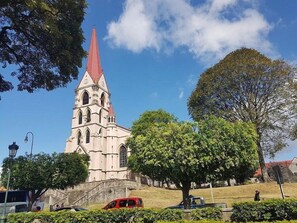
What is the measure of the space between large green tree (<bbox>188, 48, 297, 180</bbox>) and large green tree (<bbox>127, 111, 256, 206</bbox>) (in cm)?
1240

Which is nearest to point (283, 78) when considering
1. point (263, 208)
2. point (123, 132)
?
point (263, 208)

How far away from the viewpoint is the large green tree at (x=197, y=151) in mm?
18625

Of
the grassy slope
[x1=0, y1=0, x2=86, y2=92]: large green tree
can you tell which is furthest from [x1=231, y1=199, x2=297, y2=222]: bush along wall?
the grassy slope

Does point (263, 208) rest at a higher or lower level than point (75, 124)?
lower

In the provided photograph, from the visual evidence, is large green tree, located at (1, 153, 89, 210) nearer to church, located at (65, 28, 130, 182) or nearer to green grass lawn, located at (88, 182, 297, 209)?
green grass lawn, located at (88, 182, 297, 209)

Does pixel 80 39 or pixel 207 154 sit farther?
pixel 207 154

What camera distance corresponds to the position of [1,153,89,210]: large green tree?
3109 cm

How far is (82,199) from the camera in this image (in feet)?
111

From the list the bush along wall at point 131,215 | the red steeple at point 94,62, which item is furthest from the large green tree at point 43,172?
the red steeple at point 94,62

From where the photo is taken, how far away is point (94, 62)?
7000 centimetres

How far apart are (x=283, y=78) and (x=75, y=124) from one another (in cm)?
4764

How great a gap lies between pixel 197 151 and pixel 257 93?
1719 centimetres

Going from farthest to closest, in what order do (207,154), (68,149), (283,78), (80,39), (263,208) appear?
1. (68,149)
2. (283,78)
3. (207,154)
4. (80,39)
5. (263,208)

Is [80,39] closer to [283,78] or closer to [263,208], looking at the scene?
[263,208]
